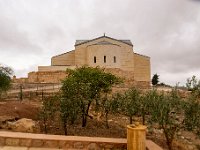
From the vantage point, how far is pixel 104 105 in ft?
63.5

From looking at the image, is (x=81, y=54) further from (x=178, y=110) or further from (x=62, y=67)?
(x=178, y=110)

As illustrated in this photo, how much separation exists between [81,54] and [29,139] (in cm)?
4140

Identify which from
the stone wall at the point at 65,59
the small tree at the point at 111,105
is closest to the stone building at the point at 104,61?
the stone wall at the point at 65,59

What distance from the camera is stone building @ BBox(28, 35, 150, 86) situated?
46.8 m

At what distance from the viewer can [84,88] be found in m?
17.9

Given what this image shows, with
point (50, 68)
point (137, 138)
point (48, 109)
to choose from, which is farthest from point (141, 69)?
point (137, 138)

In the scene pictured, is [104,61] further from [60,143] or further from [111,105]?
[60,143]

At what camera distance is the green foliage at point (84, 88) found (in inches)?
657

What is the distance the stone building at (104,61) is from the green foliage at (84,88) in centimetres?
2574

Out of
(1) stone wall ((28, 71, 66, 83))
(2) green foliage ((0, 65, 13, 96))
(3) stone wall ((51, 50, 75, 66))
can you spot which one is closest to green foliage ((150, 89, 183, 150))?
(2) green foliage ((0, 65, 13, 96))

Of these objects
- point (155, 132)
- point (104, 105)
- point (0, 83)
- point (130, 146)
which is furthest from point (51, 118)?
point (0, 83)

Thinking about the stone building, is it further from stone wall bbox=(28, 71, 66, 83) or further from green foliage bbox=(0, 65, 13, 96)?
green foliage bbox=(0, 65, 13, 96)

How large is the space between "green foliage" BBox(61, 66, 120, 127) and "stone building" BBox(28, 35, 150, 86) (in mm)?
25744

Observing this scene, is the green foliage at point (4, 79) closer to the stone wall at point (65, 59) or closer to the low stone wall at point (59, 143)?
the low stone wall at point (59, 143)
